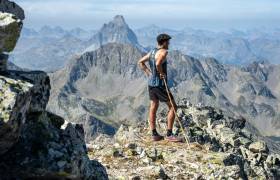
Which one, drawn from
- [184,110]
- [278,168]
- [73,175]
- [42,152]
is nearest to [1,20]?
[42,152]

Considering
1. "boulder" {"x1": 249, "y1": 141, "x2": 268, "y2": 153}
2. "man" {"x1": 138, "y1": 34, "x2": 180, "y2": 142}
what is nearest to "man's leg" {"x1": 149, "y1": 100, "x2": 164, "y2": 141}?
"man" {"x1": 138, "y1": 34, "x2": 180, "y2": 142}

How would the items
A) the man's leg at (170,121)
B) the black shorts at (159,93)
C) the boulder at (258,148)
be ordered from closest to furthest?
the black shorts at (159,93) → the man's leg at (170,121) → the boulder at (258,148)

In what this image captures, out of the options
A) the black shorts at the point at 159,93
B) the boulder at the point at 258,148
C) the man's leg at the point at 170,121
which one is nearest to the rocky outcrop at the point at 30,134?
the black shorts at the point at 159,93

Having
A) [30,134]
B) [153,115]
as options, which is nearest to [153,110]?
[153,115]

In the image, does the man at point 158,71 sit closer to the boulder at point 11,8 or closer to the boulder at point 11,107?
the boulder at point 11,8

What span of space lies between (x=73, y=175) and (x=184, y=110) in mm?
47813

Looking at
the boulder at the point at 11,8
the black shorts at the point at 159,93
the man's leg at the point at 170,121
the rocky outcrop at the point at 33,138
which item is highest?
the boulder at the point at 11,8

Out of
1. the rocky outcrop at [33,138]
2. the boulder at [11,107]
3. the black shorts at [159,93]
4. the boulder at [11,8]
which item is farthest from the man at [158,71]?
the boulder at [11,107]

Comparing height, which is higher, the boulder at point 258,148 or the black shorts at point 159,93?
the black shorts at point 159,93

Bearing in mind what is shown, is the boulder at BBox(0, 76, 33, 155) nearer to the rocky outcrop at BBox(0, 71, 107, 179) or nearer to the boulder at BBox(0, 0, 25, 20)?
the rocky outcrop at BBox(0, 71, 107, 179)

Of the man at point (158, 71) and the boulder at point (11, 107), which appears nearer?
the boulder at point (11, 107)

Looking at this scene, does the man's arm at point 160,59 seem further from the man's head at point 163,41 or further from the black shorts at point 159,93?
the black shorts at point 159,93

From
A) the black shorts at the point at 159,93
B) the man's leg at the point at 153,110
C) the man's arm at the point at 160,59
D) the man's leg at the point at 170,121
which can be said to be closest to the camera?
the man's arm at the point at 160,59

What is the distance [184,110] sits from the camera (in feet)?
207
